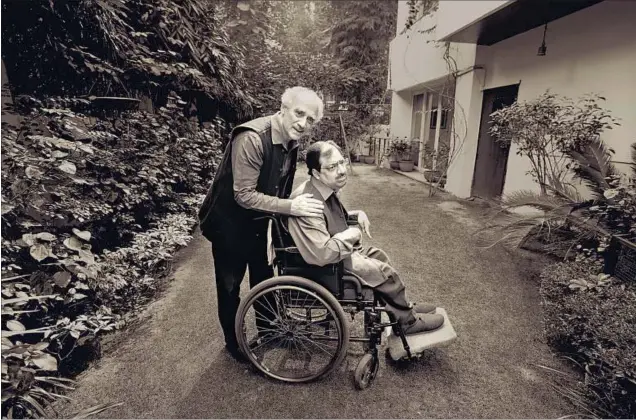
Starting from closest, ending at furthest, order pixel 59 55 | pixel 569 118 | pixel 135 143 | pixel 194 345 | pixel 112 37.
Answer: pixel 194 345, pixel 59 55, pixel 112 37, pixel 135 143, pixel 569 118

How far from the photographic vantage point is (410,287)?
3248 mm

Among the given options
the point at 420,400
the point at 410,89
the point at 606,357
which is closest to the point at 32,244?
the point at 420,400

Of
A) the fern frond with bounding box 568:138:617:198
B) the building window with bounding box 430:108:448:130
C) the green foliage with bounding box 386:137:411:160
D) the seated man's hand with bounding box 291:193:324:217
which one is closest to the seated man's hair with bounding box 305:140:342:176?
the seated man's hand with bounding box 291:193:324:217

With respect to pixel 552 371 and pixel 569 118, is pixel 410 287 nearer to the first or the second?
pixel 552 371

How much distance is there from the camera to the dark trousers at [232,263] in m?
1.98

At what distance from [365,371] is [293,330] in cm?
48

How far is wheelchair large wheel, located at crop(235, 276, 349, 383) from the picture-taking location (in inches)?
68.9

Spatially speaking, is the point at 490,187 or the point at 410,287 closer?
the point at 410,287

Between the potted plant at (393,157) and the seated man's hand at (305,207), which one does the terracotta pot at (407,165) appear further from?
the seated man's hand at (305,207)

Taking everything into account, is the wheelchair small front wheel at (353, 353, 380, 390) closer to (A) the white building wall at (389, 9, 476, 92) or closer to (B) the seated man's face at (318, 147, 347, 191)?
(B) the seated man's face at (318, 147, 347, 191)

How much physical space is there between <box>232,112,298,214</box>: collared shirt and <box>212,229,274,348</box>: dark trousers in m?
0.35

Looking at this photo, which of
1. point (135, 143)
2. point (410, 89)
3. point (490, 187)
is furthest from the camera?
point (410, 89)

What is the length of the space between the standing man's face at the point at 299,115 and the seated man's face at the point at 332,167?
0.18 meters

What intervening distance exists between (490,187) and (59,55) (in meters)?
6.67
